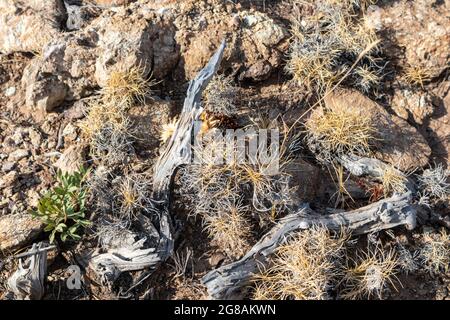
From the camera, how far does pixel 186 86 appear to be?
4.71m

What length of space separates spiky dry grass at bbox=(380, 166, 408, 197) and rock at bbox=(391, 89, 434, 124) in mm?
703

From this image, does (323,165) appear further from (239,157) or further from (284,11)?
(284,11)

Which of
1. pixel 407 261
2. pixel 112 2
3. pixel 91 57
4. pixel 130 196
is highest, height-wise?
pixel 112 2

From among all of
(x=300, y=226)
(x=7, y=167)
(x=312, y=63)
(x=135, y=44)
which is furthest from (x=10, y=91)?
(x=300, y=226)

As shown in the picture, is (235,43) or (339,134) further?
(235,43)

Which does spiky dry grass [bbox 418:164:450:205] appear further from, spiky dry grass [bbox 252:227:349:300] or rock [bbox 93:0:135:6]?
rock [bbox 93:0:135:6]

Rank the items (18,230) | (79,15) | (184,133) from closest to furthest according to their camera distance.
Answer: (18,230) < (184,133) < (79,15)

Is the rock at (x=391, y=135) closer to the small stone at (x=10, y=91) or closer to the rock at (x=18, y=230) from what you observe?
the rock at (x=18, y=230)

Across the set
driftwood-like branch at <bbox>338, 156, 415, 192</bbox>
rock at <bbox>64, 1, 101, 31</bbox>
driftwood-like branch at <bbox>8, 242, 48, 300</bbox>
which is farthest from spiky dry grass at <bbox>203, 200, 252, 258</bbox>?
rock at <bbox>64, 1, 101, 31</bbox>

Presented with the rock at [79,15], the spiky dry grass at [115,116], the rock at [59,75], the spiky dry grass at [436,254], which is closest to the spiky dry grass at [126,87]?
the spiky dry grass at [115,116]

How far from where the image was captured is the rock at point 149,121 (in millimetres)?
4453

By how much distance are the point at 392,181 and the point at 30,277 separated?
9.41 feet

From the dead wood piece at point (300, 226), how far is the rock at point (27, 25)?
2648 mm

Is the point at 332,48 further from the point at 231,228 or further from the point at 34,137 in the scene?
the point at 34,137
